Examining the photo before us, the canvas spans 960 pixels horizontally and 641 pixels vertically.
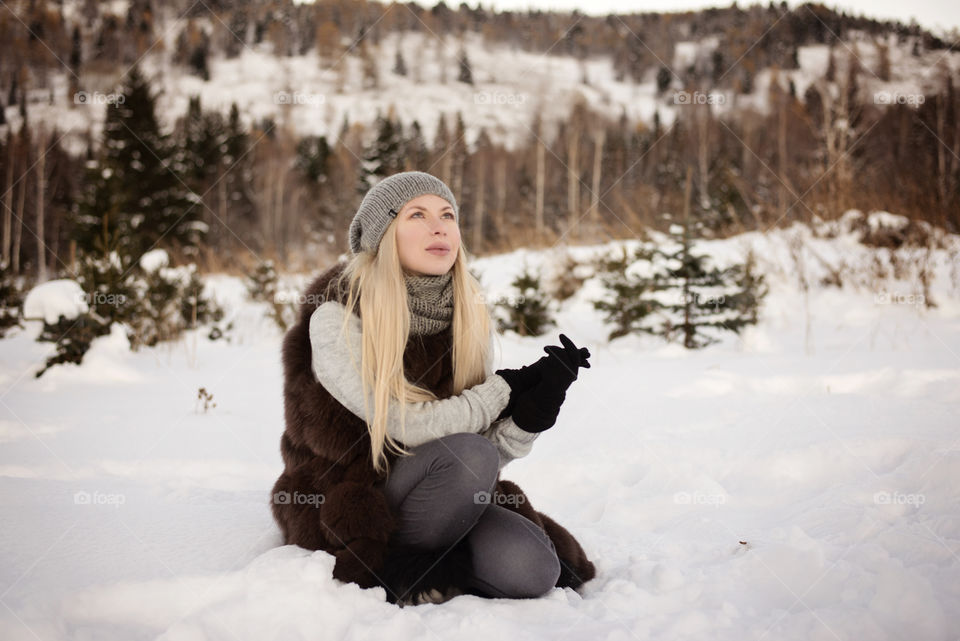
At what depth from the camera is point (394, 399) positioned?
171cm

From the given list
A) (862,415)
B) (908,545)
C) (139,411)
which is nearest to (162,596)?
(908,545)

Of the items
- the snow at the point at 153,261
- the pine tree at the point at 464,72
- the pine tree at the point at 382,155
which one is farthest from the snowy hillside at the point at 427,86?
the snow at the point at 153,261

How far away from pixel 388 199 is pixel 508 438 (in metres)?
0.89

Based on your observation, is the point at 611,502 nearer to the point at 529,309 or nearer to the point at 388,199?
the point at 388,199

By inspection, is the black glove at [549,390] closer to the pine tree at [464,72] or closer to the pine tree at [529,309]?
the pine tree at [529,309]

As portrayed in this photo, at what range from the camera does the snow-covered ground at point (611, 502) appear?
141 centimetres

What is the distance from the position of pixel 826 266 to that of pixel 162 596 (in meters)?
6.94

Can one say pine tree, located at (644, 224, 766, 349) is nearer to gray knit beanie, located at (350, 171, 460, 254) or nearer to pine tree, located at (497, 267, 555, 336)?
pine tree, located at (497, 267, 555, 336)

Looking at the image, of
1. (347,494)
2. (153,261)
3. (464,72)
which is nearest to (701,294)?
(347,494)

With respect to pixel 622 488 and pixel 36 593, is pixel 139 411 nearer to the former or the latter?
pixel 36 593

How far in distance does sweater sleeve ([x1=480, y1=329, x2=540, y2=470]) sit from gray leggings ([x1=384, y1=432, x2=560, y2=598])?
13 centimetres

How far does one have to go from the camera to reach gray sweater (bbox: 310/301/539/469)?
1.69m

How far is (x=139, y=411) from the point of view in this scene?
3.78 meters

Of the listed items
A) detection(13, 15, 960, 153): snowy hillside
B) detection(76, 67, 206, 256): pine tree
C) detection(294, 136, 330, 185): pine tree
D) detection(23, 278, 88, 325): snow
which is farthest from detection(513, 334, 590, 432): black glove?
detection(13, 15, 960, 153): snowy hillside
